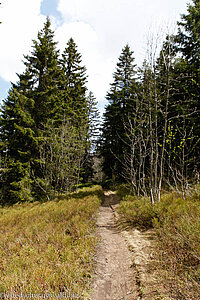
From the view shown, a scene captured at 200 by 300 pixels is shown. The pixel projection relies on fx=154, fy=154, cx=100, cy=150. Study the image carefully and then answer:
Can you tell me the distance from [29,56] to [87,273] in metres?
17.5

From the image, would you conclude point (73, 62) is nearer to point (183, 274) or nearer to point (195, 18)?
point (195, 18)

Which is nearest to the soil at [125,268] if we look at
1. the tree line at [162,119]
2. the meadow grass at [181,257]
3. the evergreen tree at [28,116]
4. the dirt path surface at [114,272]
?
the dirt path surface at [114,272]

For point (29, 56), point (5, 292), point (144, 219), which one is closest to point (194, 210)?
point (144, 219)

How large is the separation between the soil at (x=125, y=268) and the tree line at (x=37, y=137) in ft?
27.9

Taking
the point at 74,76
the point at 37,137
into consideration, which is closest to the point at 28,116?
the point at 37,137

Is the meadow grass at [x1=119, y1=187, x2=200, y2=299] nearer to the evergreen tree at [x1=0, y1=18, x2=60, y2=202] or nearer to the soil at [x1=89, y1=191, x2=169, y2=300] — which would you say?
the soil at [x1=89, y1=191, x2=169, y2=300]

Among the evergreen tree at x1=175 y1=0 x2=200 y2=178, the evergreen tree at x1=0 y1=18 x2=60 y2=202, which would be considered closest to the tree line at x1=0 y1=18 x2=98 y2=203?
the evergreen tree at x1=0 y1=18 x2=60 y2=202

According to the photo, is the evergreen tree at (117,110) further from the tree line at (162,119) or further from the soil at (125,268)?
the soil at (125,268)

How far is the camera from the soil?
2547mm

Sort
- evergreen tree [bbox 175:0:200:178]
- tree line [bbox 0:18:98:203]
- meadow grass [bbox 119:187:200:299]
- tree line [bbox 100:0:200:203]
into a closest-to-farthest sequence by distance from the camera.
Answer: meadow grass [bbox 119:187:200:299]
tree line [bbox 100:0:200:203]
evergreen tree [bbox 175:0:200:178]
tree line [bbox 0:18:98:203]

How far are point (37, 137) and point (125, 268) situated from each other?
475 inches

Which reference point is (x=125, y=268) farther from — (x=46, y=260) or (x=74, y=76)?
(x=74, y=76)

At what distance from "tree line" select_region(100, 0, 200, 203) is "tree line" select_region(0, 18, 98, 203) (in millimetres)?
4363

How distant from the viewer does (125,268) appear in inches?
132
